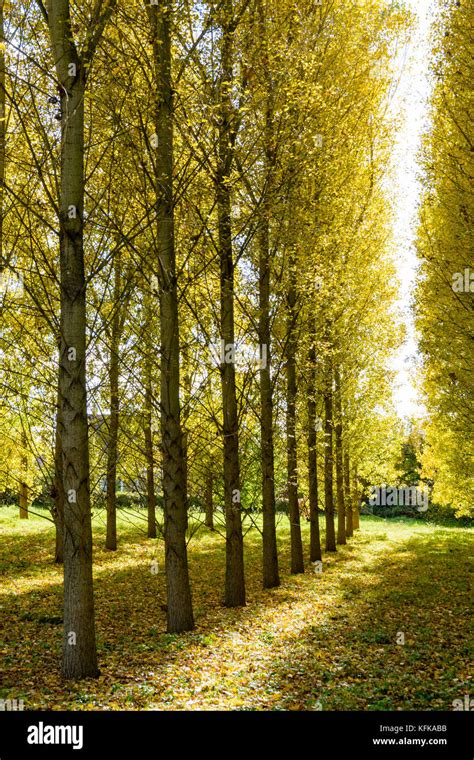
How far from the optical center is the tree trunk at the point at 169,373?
771 cm

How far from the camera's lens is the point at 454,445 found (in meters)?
17.8

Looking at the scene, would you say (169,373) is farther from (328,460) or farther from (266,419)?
(328,460)

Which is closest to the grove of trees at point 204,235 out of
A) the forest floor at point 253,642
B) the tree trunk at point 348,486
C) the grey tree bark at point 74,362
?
the grey tree bark at point 74,362

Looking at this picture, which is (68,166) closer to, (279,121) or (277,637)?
(279,121)

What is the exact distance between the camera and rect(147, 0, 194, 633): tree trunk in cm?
771

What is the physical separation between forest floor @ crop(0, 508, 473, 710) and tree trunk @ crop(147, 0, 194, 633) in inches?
25.7

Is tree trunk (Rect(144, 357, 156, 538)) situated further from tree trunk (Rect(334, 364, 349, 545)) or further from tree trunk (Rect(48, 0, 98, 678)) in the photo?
tree trunk (Rect(334, 364, 349, 545))

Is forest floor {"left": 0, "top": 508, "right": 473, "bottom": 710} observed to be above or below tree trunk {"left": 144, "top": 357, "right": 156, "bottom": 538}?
below

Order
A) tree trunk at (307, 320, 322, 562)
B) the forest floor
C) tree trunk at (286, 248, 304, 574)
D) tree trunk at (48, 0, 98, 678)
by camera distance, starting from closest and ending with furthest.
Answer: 1. the forest floor
2. tree trunk at (48, 0, 98, 678)
3. tree trunk at (286, 248, 304, 574)
4. tree trunk at (307, 320, 322, 562)

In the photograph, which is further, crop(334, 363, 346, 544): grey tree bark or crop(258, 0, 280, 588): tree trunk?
crop(334, 363, 346, 544): grey tree bark

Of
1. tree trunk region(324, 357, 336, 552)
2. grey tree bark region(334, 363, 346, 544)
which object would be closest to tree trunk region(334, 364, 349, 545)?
grey tree bark region(334, 363, 346, 544)
